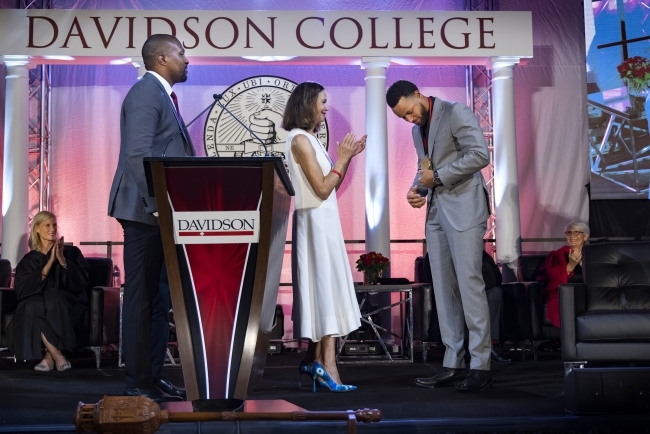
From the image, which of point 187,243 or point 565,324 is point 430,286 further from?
point 187,243

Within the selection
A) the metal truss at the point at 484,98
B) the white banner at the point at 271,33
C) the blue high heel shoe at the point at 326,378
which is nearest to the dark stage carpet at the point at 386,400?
the blue high heel shoe at the point at 326,378

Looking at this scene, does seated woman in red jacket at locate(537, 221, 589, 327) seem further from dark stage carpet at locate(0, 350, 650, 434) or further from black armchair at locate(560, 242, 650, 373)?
black armchair at locate(560, 242, 650, 373)

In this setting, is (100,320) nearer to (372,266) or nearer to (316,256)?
(372,266)

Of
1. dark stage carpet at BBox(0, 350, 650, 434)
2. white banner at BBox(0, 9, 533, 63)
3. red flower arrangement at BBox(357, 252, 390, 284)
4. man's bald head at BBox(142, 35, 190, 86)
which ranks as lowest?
dark stage carpet at BBox(0, 350, 650, 434)

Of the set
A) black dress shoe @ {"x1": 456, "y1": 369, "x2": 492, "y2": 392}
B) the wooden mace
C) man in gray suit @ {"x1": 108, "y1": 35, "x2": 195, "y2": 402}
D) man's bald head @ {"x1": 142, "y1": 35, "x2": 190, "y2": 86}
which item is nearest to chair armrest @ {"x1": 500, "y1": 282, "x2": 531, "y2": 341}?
black dress shoe @ {"x1": 456, "y1": 369, "x2": 492, "y2": 392}

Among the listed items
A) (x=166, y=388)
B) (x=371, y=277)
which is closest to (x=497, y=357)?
(x=371, y=277)

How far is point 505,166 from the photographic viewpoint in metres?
7.64

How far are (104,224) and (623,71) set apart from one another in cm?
535

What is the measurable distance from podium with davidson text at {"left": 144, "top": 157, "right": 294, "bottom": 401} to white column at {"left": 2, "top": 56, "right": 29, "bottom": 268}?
493 cm

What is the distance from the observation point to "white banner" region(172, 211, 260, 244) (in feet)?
9.71

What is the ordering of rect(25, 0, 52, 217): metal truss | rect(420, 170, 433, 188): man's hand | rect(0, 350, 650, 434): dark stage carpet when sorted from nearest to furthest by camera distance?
rect(0, 350, 650, 434): dark stage carpet, rect(420, 170, 433, 188): man's hand, rect(25, 0, 52, 217): metal truss

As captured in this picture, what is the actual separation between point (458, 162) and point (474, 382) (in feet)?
3.56

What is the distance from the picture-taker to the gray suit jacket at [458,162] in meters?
4.08

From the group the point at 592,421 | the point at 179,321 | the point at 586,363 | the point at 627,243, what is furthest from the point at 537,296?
the point at 179,321
